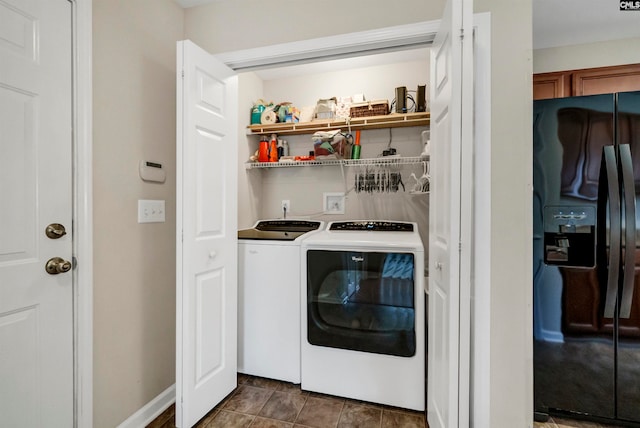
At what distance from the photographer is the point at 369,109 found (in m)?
2.38

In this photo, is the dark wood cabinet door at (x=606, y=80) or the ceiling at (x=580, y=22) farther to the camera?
the dark wood cabinet door at (x=606, y=80)

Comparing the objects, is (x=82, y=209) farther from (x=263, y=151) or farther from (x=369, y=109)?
(x=369, y=109)

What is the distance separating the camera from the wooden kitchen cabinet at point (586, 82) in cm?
151

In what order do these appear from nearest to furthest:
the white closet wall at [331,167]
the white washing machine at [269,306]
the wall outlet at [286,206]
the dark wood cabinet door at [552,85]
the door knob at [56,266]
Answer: the door knob at [56,266], the dark wood cabinet door at [552,85], the white washing machine at [269,306], the white closet wall at [331,167], the wall outlet at [286,206]

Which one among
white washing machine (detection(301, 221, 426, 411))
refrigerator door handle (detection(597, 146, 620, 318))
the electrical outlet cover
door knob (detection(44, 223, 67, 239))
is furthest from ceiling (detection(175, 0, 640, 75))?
door knob (detection(44, 223, 67, 239))

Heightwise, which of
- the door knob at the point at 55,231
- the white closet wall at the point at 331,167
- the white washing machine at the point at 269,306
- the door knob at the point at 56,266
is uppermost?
the white closet wall at the point at 331,167

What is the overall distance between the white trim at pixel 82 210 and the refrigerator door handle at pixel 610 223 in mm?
2548

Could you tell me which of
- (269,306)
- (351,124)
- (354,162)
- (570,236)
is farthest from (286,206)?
(570,236)

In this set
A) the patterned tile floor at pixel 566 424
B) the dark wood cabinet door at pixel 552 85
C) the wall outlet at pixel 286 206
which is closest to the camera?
the patterned tile floor at pixel 566 424

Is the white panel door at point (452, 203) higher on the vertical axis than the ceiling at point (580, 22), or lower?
lower

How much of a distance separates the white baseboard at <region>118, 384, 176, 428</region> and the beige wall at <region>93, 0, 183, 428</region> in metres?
0.03

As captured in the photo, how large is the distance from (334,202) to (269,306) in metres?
1.14

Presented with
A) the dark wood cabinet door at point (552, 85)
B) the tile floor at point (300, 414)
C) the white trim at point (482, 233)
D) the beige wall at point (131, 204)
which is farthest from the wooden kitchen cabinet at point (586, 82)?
the beige wall at point (131, 204)

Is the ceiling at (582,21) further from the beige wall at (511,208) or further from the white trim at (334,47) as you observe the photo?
the white trim at (334,47)
